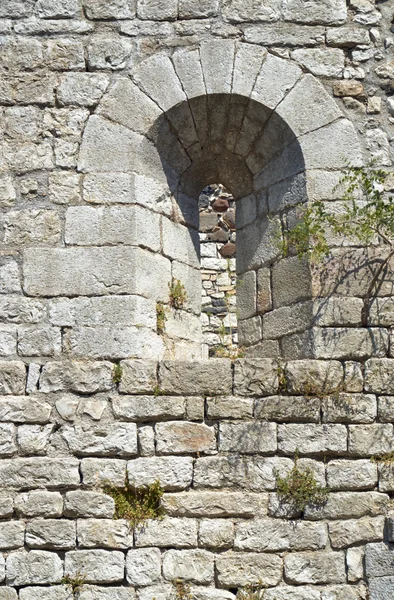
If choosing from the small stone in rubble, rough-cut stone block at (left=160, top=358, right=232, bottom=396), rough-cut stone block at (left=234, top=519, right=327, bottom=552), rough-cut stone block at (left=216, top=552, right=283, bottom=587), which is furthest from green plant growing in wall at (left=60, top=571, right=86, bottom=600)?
the small stone in rubble

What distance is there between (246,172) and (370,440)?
2187mm

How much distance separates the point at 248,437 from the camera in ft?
17.8

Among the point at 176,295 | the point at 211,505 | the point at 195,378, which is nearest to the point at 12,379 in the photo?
the point at 195,378

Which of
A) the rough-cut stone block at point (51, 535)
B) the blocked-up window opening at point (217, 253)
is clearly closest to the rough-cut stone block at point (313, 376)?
the rough-cut stone block at point (51, 535)

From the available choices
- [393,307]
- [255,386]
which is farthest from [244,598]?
[393,307]

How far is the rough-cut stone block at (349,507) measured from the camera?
5332mm

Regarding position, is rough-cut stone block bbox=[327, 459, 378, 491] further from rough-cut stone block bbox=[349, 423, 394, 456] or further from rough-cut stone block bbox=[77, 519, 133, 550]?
rough-cut stone block bbox=[77, 519, 133, 550]

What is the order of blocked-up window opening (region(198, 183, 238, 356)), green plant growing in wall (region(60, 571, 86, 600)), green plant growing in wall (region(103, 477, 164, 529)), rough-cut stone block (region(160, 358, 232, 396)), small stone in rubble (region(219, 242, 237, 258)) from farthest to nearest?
small stone in rubble (region(219, 242, 237, 258)), blocked-up window opening (region(198, 183, 238, 356)), rough-cut stone block (region(160, 358, 232, 396)), green plant growing in wall (region(103, 477, 164, 529)), green plant growing in wall (region(60, 571, 86, 600))

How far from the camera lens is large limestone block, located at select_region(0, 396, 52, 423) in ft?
17.8

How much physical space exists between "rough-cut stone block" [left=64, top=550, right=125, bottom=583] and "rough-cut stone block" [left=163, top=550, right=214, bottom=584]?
0.27 m

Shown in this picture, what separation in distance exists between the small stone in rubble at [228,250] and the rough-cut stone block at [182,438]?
4.85m

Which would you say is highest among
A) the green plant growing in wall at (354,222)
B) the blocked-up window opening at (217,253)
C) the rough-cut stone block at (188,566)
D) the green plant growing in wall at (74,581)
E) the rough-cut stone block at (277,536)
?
the blocked-up window opening at (217,253)

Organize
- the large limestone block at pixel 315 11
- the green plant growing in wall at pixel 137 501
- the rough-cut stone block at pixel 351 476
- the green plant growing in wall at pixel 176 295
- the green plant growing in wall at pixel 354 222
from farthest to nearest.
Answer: the large limestone block at pixel 315 11
the green plant growing in wall at pixel 176 295
the green plant growing in wall at pixel 354 222
the rough-cut stone block at pixel 351 476
the green plant growing in wall at pixel 137 501

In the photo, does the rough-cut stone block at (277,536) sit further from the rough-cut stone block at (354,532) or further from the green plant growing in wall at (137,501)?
the green plant growing in wall at (137,501)
